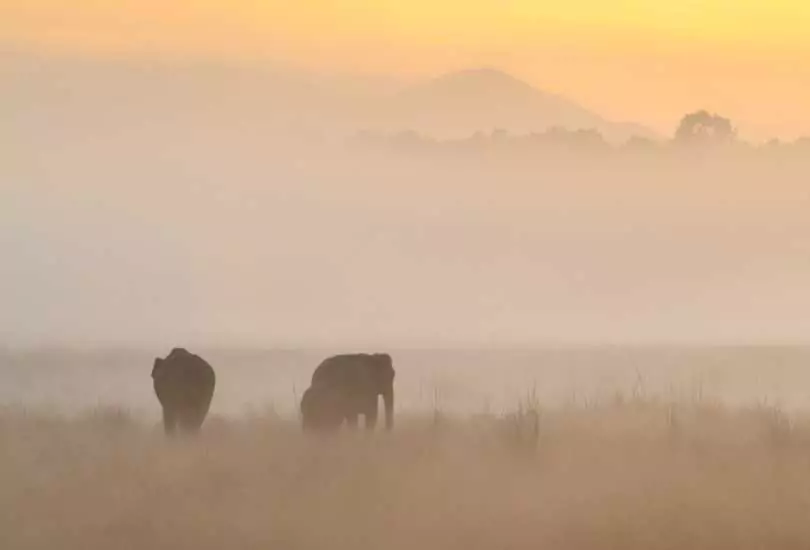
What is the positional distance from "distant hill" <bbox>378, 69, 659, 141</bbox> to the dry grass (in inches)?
28.7

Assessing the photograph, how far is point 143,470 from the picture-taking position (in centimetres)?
223

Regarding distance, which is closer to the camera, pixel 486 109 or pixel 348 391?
pixel 348 391

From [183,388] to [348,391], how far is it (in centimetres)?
40

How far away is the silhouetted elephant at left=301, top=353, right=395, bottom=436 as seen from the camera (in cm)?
237

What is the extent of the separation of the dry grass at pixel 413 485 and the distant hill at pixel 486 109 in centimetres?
73

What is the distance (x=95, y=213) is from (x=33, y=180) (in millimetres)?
168

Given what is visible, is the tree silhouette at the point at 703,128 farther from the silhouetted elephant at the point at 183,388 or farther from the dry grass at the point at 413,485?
the silhouetted elephant at the point at 183,388

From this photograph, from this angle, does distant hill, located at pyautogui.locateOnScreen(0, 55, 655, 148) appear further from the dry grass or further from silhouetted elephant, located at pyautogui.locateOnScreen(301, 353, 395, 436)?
the dry grass

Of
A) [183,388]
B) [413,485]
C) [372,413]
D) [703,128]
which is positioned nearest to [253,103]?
[183,388]

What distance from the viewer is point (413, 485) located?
7.34 feet

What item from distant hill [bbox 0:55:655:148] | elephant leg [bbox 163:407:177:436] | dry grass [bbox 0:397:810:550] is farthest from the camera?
distant hill [bbox 0:55:655:148]

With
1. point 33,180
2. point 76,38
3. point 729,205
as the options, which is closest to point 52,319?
point 33,180

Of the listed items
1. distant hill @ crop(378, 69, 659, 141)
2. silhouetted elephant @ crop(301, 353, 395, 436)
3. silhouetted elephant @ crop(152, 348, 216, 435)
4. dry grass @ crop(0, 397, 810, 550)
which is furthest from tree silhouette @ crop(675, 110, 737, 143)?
silhouetted elephant @ crop(152, 348, 216, 435)

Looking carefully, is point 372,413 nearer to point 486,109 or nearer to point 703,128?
point 486,109
